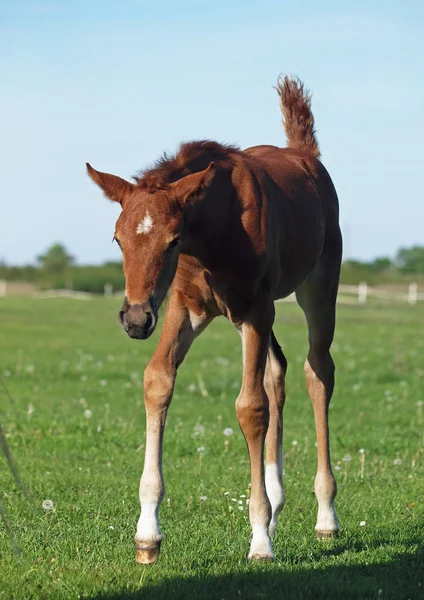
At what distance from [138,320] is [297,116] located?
12.7 feet

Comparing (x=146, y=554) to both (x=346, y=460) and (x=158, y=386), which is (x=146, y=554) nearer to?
(x=158, y=386)

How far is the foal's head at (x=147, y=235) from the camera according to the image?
4.78m

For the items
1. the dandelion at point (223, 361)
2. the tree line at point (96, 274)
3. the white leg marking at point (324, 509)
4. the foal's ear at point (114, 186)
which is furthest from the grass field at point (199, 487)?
the tree line at point (96, 274)

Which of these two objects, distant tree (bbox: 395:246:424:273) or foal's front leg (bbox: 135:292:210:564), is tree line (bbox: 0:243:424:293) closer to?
distant tree (bbox: 395:246:424:273)

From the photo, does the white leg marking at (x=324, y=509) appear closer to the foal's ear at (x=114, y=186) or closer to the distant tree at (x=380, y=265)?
the foal's ear at (x=114, y=186)

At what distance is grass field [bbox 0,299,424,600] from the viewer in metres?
4.94

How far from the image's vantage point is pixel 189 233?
537 cm

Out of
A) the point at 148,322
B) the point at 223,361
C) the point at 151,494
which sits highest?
the point at 148,322

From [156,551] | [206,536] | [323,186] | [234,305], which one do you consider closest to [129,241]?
[234,305]

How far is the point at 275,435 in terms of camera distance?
6.58 m

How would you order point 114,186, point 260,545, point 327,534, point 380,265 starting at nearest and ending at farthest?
point 114,186, point 260,545, point 327,534, point 380,265

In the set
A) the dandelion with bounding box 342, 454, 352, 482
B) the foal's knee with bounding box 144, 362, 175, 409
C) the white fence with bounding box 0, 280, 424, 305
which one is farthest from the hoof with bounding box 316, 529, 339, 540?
the white fence with bounding box 0, 280, 424, 305


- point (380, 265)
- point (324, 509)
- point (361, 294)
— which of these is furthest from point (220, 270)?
point (380, 265)

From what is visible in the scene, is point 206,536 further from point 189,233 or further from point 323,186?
point 323,186
